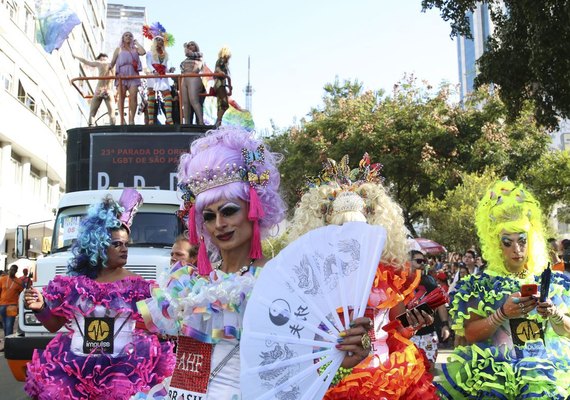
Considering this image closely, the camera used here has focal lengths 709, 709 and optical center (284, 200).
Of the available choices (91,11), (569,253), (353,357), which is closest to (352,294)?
(353,357)

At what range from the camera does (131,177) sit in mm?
9906

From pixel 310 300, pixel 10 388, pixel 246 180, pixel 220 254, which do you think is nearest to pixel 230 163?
pixel 246 180

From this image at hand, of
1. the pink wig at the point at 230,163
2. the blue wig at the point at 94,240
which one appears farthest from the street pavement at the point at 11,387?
the pink wig at the point at 230,163

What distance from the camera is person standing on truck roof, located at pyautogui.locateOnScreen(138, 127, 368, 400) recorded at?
2936 millimetres

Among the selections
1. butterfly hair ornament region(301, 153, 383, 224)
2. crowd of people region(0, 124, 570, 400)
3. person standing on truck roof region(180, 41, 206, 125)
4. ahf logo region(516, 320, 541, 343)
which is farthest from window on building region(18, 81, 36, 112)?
ahf logo region(516, 320, 541, 343)

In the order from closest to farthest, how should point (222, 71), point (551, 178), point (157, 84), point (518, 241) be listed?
point (518, 241) < point (222, 71) < point (157, 84) < point (551, 178)

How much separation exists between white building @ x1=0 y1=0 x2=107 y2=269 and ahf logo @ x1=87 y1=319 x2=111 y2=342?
14.3 meters

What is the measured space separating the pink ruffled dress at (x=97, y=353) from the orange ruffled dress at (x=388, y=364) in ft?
5.59

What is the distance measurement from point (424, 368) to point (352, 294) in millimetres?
1791

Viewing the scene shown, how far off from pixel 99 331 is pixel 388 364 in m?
2.18

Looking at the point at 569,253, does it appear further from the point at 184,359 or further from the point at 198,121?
the point at 184,359

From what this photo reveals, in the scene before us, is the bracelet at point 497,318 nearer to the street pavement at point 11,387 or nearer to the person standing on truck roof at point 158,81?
the street pavement at point 11,387

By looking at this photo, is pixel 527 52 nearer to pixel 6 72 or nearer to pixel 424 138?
pixel 424 138

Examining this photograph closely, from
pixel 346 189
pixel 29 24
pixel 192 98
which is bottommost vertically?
pixel 346 189
